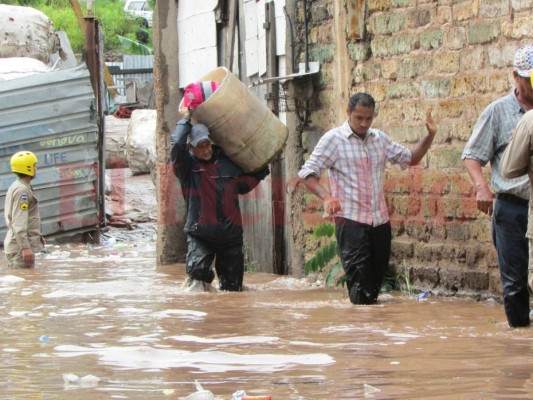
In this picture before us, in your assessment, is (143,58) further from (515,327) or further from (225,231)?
(515,327)

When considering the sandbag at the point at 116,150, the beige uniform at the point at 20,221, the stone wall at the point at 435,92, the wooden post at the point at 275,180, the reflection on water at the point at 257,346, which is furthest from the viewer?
the sandbag at the point at 116,150

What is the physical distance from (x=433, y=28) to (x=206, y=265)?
259 cm

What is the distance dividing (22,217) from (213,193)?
3.43m

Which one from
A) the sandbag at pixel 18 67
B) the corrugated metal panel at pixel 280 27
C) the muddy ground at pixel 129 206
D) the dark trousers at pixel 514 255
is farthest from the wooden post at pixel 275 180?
the sandbag at pixel 18 67

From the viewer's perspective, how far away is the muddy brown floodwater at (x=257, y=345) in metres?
5.18

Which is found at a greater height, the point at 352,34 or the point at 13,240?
the point at 352,34

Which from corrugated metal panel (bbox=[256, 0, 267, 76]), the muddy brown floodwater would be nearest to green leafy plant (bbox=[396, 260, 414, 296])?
the muddy brown floodwater

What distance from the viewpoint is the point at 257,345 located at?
647 cm

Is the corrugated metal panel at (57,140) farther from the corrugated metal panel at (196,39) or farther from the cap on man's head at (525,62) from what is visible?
the cap on man's head at (525,62)

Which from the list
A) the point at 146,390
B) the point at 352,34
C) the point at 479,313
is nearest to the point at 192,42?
the point at 352,34

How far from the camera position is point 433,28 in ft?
28.4

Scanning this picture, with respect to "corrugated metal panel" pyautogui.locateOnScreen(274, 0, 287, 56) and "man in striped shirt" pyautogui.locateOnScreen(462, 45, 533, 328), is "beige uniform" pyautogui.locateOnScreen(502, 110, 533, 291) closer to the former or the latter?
"man in striped shirt" pyautogui.locateOnScreen(462, 45, 533, 328)

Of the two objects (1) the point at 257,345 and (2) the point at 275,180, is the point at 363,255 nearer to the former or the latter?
(1) the point at 257,345

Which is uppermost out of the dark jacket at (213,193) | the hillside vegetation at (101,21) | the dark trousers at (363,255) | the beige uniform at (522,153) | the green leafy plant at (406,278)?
the hillside vegetation at (101,21)
